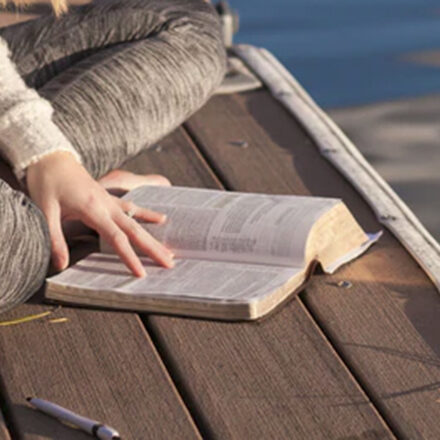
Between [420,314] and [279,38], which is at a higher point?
[420,314]

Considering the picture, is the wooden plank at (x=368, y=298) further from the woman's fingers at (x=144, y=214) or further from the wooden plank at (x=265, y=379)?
the woman's fingers at (x=144, y=214)

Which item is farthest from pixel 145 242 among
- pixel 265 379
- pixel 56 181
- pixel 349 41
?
pixel 349 41

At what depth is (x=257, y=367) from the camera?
135 centimetres

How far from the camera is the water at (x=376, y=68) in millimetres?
2512

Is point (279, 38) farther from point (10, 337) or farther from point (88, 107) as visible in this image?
point (10, 337)

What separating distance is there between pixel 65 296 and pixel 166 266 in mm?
133

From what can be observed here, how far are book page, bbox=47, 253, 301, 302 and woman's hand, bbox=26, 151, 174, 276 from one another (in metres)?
0.02

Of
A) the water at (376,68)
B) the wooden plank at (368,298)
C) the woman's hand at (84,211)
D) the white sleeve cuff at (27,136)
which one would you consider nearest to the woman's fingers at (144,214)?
the woman's hand at (84,211)

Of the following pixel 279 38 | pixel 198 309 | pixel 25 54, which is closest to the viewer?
pixel 198 309

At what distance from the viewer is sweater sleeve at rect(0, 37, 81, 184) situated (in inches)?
62.6

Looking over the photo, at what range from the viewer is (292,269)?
1469 millimetres

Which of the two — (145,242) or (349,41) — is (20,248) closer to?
(145,242)

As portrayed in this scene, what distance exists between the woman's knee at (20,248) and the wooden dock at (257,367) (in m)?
0.05

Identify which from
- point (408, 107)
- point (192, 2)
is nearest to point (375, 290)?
point (192, 2)
